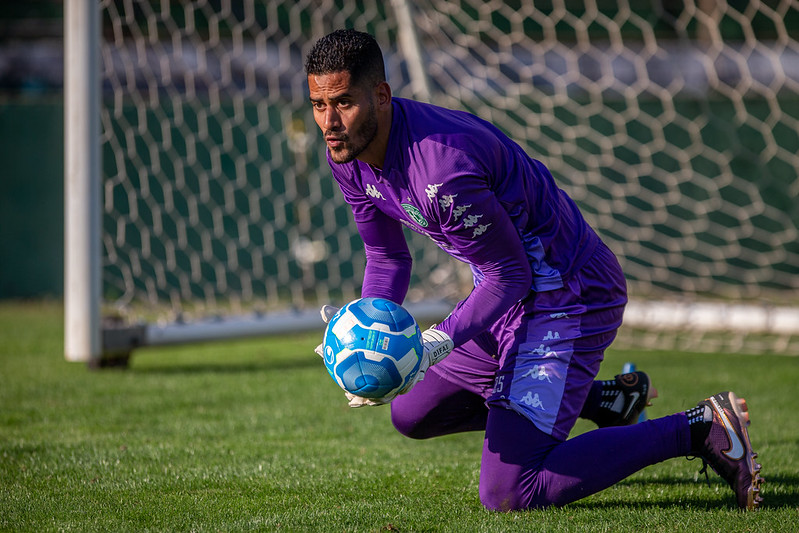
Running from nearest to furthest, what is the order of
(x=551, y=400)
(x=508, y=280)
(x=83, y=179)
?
(x=508, y=280) → (x=551, y=400) → (x=83, y=179)

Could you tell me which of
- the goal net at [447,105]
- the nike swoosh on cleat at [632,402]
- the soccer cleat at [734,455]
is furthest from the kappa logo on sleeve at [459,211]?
the goal net at [447,105]

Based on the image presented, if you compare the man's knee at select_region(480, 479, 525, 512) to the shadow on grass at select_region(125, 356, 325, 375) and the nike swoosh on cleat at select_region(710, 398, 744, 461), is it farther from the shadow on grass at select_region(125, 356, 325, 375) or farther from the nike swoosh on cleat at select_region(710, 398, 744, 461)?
the shadow on grass at select_region(125, 356, 325, 375)

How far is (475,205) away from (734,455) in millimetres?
1249

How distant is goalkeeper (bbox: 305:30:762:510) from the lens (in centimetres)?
278

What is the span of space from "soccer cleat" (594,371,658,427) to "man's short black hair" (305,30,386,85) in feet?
5.41

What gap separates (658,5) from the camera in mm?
11953

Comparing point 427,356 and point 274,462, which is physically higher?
point 427,356

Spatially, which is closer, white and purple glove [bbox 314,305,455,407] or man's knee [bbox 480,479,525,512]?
white and purple glove [bbox 314,305,455,407]

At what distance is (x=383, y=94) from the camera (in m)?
2.85

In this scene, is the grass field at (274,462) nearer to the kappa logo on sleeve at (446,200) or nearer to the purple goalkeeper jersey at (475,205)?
the purple goalkeeper jersey at (475,205)

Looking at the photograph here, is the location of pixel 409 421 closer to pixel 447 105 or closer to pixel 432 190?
pixel 432 190

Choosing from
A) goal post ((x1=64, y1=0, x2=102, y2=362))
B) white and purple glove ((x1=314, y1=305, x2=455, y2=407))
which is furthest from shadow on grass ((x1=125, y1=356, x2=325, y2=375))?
white and purple glove ((x1=314, y1=305, x2=455, y2=407))

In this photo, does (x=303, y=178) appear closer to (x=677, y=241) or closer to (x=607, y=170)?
(x=607, y=170)

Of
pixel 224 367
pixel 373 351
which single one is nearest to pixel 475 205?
pixel 373 351
